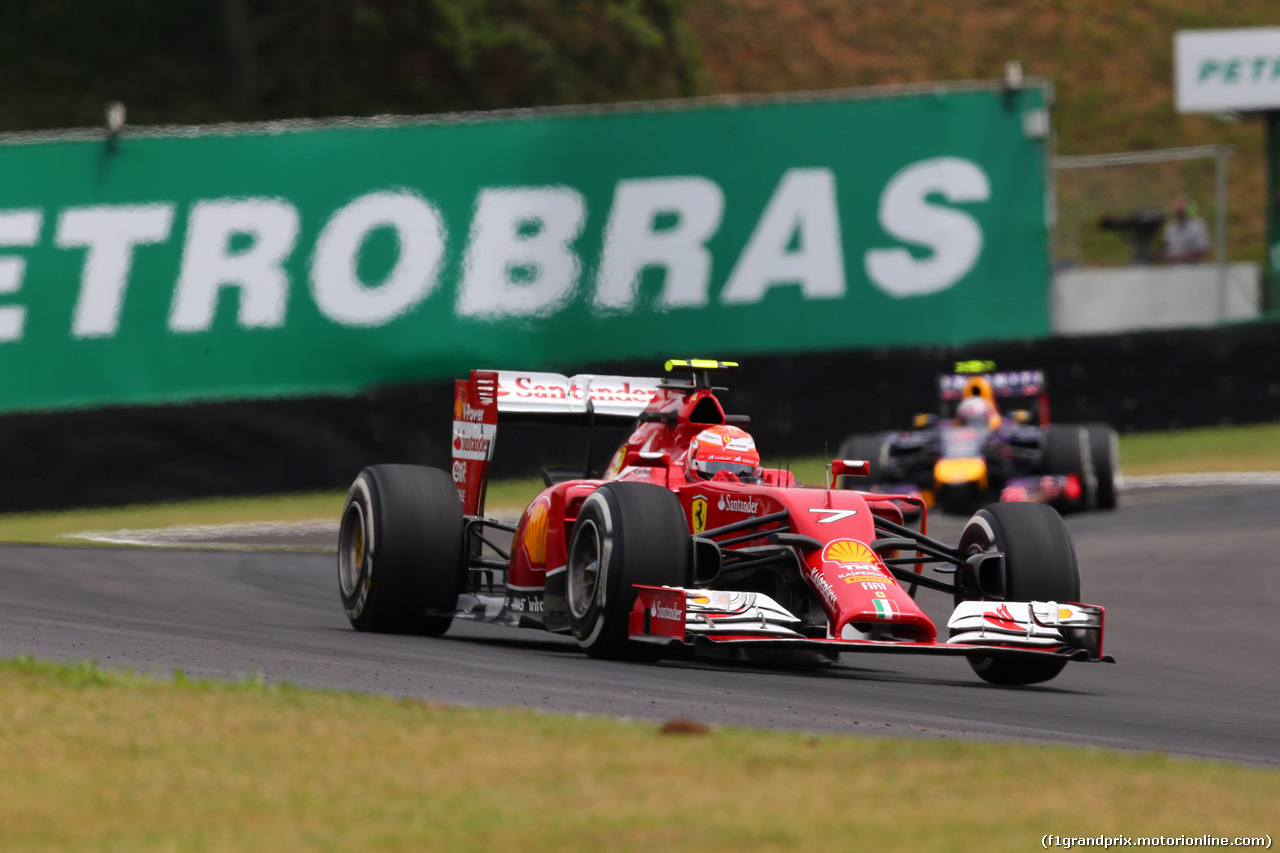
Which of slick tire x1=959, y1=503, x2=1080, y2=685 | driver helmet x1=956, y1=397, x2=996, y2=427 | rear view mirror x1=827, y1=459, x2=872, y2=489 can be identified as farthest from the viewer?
driver helmet x1=956, y1=397, x2=996, y2=427

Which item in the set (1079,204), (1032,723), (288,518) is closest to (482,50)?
(1079,204)

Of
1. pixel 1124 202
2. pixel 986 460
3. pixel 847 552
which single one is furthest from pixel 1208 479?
pixel 847 552

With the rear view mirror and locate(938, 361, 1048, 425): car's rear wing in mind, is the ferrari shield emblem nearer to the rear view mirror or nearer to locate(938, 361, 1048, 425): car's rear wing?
the rear view mirror

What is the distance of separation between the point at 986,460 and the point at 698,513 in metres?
7.90

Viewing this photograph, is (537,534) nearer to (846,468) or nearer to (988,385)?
(846,468)

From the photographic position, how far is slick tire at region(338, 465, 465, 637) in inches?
398

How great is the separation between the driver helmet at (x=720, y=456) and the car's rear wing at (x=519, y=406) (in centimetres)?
103

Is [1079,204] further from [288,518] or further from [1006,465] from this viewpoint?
[288,518]

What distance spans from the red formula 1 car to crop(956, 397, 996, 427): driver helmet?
6993 mm

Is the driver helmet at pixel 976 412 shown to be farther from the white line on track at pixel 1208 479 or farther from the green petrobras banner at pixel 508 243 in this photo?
the green petrobras banner at pixel 508 243

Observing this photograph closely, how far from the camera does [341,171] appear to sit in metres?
19.5

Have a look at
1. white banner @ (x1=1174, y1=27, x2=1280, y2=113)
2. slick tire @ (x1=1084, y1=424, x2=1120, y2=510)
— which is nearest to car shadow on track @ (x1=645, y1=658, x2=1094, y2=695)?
slick tire @ (x1=1084, y1=424, x2=1120, y2=510)

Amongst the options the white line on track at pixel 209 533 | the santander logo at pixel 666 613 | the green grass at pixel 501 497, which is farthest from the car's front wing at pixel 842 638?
the green grass at pixel 501 497

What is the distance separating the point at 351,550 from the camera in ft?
34.8
